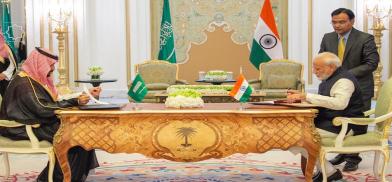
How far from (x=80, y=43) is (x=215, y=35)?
2768 mm

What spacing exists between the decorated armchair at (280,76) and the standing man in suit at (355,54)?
167 inches

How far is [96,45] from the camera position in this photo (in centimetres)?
1198

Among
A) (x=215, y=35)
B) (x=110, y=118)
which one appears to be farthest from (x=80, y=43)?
(x=110, y=118)

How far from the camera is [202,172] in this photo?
17.5 feet

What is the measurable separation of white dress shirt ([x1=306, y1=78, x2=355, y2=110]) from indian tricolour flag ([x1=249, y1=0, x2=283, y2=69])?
7194mm

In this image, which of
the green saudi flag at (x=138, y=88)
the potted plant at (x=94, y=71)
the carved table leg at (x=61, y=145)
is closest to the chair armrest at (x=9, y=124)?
the carved table leg at (x=61, y=145)

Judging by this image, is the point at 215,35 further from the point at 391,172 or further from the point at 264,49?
the point at 391,172

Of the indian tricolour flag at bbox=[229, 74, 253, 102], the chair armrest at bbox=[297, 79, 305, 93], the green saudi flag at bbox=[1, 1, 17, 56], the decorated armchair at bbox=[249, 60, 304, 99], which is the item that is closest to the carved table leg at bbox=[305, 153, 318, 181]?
the indian tricolour flag at bbox=[229, 74, 253, 102]

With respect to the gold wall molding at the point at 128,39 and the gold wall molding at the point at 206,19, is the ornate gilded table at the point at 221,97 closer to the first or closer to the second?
the gold wall molding at the point at 128,39

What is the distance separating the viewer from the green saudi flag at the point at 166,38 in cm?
1191

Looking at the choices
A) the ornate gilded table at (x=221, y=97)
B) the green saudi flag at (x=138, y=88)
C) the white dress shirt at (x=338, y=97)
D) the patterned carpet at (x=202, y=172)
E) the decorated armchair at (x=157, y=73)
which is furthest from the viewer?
the decorated armchair at (x=157, y=73)

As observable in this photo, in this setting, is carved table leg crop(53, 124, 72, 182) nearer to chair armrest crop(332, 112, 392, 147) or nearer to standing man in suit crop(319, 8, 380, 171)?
chair armrest crop(332, 112, 392, 147)

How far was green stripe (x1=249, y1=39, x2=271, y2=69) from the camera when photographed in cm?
1157

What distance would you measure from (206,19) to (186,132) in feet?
26.1
